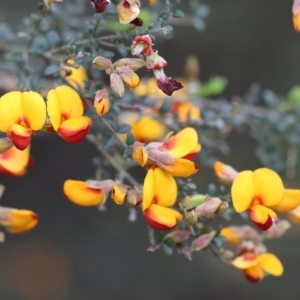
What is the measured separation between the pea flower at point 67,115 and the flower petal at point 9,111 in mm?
46

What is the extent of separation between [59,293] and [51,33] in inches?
71.4

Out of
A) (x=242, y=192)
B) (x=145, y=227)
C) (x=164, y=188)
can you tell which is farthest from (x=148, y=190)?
(x=145, y=227)

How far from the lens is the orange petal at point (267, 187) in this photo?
884mm

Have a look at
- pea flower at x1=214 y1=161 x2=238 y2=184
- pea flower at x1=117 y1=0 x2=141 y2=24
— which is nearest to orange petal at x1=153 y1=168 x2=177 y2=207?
pea flower at x1=214 y1=161 x2=238 y2=184

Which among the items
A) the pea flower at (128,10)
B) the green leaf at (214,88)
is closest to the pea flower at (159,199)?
the pea flower at (128,10)

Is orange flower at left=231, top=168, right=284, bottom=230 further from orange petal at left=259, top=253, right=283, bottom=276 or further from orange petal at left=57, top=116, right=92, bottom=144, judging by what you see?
orange petal at left=57, top=116, right=92, bottom=144

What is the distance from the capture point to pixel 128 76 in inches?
30.8

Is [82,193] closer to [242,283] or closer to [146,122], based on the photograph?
[146,122]

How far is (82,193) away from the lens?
0.89m

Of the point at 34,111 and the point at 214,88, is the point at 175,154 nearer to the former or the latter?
the point at 34,111

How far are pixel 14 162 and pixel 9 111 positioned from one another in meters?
0.16

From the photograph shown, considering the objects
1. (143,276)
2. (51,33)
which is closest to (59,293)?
(143,276)

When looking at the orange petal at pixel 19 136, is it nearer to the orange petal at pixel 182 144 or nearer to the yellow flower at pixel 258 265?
the orange petal at pixel 182 144

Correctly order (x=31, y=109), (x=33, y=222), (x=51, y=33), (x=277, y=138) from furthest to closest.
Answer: (x=277, y=138), (x=51, y=33), (x=33, y=222), (x=31, y=109)
